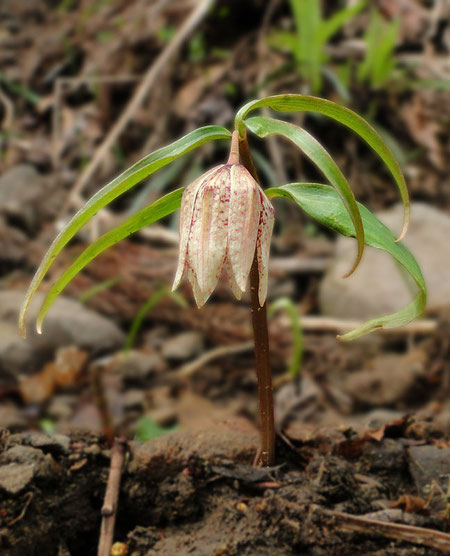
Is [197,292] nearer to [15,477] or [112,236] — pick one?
[112,236]

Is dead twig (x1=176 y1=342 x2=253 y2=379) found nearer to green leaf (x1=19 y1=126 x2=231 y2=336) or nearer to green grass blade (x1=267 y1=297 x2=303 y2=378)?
→ green grass blade (x1=267 y1=297 x2=303 y2=378)

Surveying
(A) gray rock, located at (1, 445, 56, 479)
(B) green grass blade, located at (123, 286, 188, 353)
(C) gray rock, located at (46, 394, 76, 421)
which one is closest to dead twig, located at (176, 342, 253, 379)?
(B) green grass blade, located at (123, 286, 188, 353)

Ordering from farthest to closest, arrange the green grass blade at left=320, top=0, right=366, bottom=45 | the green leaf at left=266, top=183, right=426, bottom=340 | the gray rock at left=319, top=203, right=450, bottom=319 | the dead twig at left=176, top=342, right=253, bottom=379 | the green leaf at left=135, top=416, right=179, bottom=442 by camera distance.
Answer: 1. the green grass blade at left=320, top=0, right=366, bottom=45
2. the gray rock at left=319, top=203, right=450, bottom=319
3. the dead twig at left=176, top=342, right=253, bottom=379
4. the green leaf at left=135, top=416, right=179, bottom=442
5. the green leaf at left=266, top=183, right=426, bottom=340

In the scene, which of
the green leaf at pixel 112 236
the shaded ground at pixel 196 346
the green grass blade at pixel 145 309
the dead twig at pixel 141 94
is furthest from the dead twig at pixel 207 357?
the green leaf at pixel 112 236

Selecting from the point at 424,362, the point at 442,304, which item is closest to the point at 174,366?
the point at 424,362

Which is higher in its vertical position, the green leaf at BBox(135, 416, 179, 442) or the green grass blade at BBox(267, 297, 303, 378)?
the green grass blade at BBox(267, 297, 303, 378)

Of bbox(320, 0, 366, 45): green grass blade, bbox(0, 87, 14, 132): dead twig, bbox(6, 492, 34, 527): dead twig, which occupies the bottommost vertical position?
bbox(6, 492, 34, 527): dead twig
